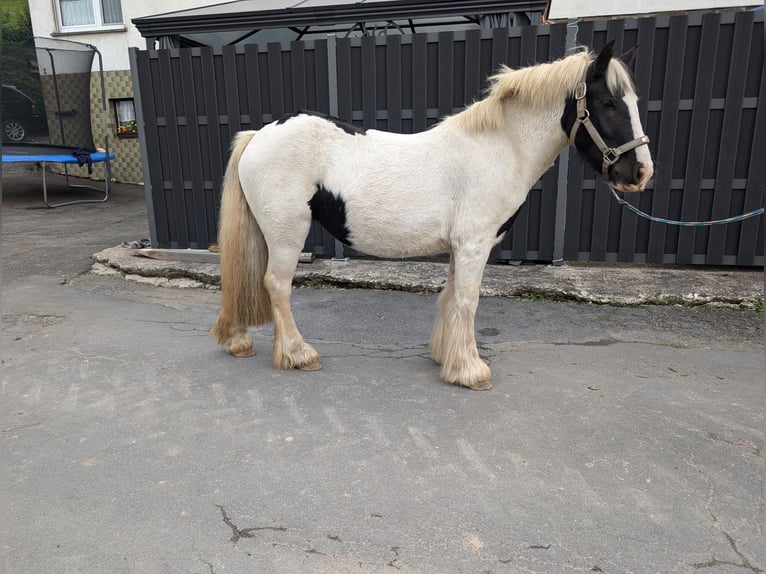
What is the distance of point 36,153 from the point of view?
995 cm

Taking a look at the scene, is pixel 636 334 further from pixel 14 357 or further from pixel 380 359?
pixel 14 357

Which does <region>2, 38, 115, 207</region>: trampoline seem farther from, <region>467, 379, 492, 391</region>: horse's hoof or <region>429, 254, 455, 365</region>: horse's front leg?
<region>467, 379, 492, 391</region>: horse's hoof

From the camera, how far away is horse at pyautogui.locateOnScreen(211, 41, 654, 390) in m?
2.97

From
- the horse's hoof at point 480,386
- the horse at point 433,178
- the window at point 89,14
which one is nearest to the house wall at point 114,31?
the window at point 89,14

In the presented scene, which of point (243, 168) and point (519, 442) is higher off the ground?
point (243, 168)

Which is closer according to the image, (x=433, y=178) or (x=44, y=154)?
(x=433, y=178)

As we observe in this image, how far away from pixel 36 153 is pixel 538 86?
10.4 meters

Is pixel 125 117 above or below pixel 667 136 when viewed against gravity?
above

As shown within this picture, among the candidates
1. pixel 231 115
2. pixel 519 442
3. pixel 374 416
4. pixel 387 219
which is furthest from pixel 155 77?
pixel 519 442

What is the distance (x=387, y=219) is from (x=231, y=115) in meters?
3.82

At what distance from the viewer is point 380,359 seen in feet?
12.2

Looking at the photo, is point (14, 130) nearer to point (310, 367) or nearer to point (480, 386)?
point (310, 367)

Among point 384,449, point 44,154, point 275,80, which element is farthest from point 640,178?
point 44,154

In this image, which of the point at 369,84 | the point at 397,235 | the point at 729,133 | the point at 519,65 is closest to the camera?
the point at 397,235
